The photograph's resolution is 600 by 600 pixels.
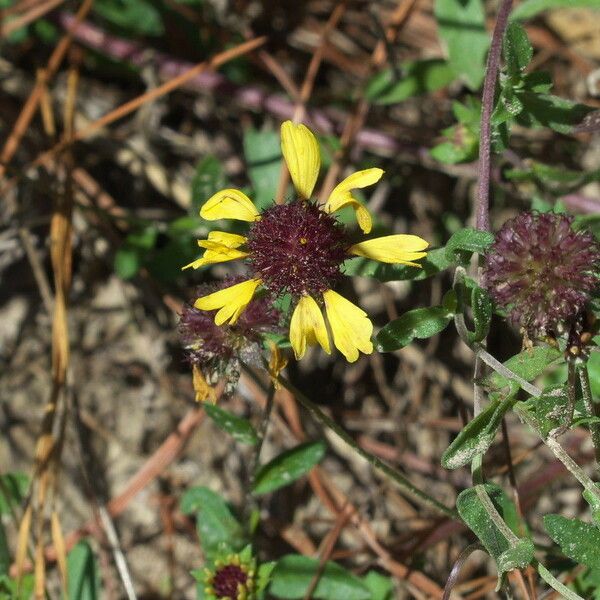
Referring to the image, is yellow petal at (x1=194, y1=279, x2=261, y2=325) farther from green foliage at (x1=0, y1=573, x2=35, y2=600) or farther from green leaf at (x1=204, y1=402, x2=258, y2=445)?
green foliage at (x1=0, y1=573, x2=35, y2=600)

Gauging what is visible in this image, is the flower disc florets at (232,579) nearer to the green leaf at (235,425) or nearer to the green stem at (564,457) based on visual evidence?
the green leaf at (235,425)

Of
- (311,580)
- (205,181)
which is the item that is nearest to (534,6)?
(205,181)

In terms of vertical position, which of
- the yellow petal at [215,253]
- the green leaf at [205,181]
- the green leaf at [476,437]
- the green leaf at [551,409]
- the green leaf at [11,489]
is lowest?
the green leaf at [11,489]

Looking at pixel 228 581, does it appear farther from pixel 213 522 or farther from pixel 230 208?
pixel 230 208

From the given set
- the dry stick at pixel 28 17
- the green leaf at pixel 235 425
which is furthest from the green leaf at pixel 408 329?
the dry stick at pixel 28 17

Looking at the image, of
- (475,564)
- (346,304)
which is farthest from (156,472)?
(346,304)
